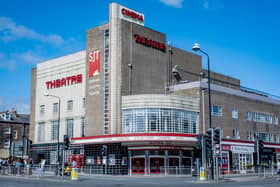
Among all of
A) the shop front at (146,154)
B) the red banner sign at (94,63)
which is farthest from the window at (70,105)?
the shop front at (146,154)

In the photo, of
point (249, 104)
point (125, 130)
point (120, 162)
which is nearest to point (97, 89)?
point (125, 130)

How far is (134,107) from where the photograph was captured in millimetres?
48312

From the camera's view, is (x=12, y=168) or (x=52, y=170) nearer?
(x=12, y=168)

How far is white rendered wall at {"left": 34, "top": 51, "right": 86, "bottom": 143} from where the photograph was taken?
56562mm

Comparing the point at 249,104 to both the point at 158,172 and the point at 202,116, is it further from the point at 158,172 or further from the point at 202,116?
the point at 158,172

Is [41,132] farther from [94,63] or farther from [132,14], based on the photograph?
[132,14]

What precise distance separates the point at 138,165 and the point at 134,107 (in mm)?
7111

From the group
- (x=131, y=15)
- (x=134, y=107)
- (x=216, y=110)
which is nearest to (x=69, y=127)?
(x=134, y=107)

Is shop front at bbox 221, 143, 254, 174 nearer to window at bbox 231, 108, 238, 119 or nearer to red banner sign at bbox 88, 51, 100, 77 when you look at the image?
window at bbox 231, 108, 238, 119

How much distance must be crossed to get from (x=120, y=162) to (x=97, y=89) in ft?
35.3

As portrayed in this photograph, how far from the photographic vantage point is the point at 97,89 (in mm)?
52250

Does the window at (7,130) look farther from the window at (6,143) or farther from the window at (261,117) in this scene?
the window at (261,117)

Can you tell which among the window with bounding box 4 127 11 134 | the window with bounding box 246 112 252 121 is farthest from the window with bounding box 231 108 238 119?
the window with bounding box 4 127 11 134

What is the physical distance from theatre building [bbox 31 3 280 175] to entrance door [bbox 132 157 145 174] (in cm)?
12
